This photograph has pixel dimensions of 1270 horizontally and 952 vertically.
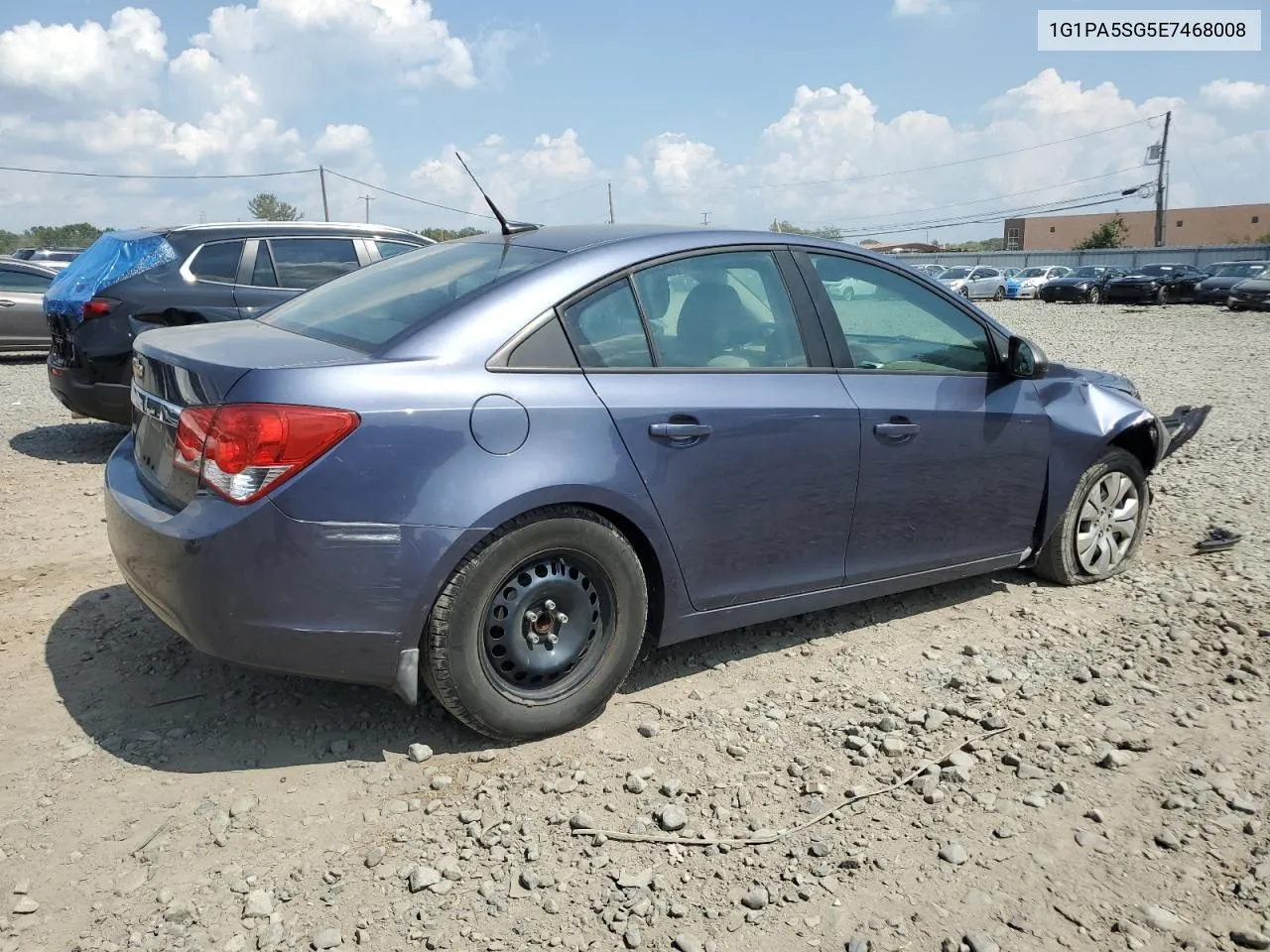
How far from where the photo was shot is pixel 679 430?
3.29 metres

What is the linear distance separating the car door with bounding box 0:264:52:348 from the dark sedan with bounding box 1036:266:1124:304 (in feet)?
109

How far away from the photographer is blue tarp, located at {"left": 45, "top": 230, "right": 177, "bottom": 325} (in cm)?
714

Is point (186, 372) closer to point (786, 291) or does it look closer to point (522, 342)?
point (522, 342)

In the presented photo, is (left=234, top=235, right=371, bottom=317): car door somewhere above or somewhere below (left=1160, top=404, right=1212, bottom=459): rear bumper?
above

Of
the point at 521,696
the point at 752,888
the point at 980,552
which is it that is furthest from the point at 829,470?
the point at 752,888

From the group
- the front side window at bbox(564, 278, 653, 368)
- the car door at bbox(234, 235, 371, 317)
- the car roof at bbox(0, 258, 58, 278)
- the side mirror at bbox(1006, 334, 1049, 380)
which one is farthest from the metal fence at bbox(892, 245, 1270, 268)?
the front side window at bbox(564, 278, 653, 368)

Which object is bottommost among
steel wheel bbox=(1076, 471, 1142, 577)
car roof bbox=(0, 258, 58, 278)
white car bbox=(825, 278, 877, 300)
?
steel wheel bbox=(1076, 471, 1142, 577)

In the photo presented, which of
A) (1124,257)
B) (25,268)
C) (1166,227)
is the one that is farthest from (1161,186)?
(25,268)

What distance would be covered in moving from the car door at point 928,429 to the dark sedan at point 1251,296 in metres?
27.8

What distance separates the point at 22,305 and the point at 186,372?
12.8 m

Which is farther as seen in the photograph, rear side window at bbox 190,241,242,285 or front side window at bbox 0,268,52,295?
front side window at bbox 0,268,52,295

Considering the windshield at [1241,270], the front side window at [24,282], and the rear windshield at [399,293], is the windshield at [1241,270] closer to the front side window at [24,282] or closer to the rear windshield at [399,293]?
the front side window at [24,282]

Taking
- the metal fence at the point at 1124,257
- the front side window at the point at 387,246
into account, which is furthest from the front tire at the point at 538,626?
the metal fence at the point at 1124,257

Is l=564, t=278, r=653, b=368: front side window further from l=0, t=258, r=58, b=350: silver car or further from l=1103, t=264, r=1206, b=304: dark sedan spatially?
l=1103, t=264, r=1206, b=304: dark sedan
